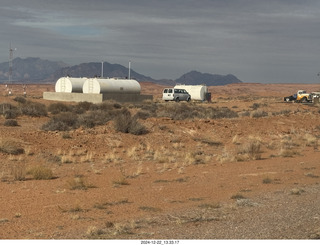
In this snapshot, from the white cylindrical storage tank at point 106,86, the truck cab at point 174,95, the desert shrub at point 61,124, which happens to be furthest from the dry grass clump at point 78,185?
the truck cab at point 174,95

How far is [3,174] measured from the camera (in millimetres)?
18156

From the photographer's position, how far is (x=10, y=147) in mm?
22531

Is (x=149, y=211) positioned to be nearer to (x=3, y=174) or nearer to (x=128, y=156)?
(x=3, y=174)

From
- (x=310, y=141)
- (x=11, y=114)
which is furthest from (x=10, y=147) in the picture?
(x=11, y=114)

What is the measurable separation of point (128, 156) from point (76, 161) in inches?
106

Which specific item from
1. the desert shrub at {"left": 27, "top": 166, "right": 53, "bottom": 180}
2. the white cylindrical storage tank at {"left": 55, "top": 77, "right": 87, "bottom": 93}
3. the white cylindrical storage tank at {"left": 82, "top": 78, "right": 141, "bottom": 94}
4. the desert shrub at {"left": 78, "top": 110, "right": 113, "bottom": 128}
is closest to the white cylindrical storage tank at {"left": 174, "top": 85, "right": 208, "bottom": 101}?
the white cylindrical storage tank at {"left": 82, "top": 78, "right": 141, "bottom": 94}

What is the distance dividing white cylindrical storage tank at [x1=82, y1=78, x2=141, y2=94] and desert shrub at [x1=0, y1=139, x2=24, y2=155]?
37494 millimetres

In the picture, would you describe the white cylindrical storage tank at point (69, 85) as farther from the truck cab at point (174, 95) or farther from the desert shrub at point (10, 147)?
the desert shrub at point (10, 147)

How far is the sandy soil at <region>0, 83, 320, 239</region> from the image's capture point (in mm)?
10641

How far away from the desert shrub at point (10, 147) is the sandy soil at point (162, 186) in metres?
0.31

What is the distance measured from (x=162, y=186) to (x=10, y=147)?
30.2 feet

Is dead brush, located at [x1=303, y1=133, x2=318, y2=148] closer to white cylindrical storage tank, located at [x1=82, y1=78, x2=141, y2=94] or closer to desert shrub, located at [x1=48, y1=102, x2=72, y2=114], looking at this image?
desert shrub, located at [x1=48, y1=102, x2=72, y2=114]

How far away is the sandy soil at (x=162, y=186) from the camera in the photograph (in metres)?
10.6

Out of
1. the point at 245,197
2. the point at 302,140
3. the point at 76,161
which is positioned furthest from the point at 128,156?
the point at 302,140
